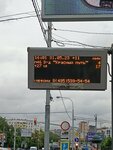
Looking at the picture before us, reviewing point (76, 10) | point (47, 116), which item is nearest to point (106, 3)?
point (76, 10)

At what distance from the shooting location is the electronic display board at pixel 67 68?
12.1 meters

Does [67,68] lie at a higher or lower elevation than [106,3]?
lower

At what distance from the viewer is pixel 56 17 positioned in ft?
46.8

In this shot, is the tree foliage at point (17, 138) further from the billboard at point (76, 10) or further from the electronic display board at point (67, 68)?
the electronic display board at point (67, 68)

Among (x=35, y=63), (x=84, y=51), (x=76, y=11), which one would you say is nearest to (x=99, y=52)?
(x=84, y=51)

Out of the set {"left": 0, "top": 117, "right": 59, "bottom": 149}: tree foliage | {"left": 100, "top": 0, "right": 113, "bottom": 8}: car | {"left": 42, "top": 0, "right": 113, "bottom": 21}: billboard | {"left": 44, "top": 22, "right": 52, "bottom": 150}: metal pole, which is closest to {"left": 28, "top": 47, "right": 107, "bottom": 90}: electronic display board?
{"left": 42, "top": 0, "right": 113, "bottom": 21}: billboard

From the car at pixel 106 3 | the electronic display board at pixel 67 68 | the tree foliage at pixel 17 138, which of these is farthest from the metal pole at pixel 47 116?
the tree foliage at pixel 17 138

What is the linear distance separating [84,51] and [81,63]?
0.39m

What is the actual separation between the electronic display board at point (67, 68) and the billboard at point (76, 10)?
80.2 inches

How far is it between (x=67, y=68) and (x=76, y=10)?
2532 millimetres

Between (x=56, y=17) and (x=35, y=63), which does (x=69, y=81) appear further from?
(x=56, y=17)

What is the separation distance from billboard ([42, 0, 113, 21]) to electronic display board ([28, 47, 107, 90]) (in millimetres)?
2038

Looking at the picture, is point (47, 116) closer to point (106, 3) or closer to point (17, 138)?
point (106, 3)

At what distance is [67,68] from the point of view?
1234 centimetres
